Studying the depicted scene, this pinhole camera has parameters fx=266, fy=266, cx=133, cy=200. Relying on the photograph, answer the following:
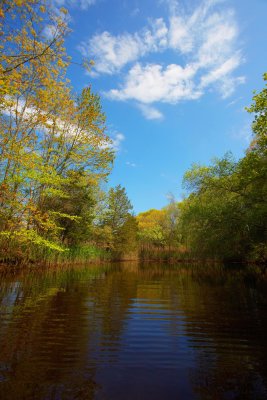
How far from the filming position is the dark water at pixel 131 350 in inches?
109

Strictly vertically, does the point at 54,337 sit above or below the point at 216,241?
below

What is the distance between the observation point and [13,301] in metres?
7.19

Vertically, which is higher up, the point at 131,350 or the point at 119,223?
the point at 119,223

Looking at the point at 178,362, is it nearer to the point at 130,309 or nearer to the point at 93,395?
the point at 93,395

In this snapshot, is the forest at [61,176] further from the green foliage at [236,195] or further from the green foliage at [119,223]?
the green foliage at [119,223]

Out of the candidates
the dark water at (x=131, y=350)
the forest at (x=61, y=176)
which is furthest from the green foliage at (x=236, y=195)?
the dark water at (x=131, y=350)

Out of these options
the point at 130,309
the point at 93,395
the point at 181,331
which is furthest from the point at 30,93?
the point at 93,395

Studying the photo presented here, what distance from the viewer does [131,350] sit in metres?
3.95

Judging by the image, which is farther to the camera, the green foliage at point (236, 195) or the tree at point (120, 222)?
the tree at point (120, 222)

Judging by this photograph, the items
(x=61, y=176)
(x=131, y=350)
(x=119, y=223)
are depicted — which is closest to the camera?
(x=131, y=350)

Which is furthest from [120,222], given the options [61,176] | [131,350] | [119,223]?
[131,350]

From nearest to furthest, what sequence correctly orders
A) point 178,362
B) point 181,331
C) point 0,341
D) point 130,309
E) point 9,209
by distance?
point 178,362 < point 0,341 < point 181,331 < point 130,309 < point 9,209

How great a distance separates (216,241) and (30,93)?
16.9 m

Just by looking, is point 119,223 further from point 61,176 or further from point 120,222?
point 61,176
